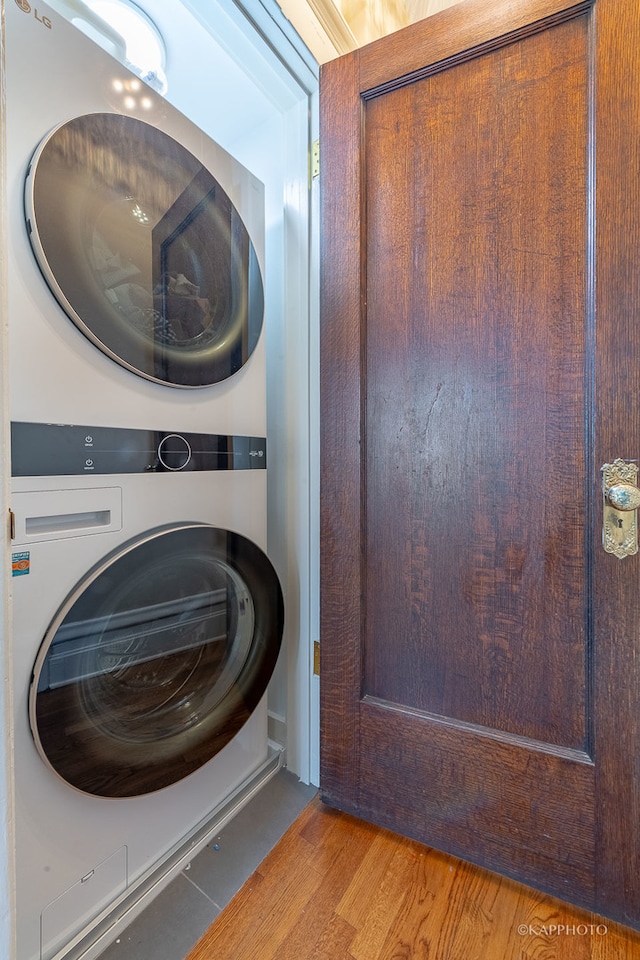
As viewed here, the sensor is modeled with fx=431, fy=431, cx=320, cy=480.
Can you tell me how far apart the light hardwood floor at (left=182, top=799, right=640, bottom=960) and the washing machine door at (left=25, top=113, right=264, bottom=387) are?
1.08 m

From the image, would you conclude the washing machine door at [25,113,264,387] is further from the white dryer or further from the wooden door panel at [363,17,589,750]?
the wooden door panel at [363,17,589,750]

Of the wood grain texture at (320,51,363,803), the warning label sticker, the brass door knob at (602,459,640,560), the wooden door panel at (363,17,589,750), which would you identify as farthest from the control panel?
the brass door knob at (602,459,640,560)

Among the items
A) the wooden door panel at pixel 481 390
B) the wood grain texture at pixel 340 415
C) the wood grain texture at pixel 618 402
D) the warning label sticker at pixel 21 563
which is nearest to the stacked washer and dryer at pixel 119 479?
the warning label sticker at pixel 21 563

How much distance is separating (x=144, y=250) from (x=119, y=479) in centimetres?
44

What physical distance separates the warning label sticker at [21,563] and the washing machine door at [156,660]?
0.09 meters

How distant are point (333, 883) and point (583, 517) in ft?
3.06

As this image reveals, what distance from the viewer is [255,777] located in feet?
3.79

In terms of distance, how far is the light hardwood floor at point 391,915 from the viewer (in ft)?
2.60

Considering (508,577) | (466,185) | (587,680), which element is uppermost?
(466,185)

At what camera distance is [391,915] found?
2.81 feet

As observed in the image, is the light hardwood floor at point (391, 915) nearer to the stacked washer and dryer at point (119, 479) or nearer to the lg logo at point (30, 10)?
the stacked washer and dryer at point (119, 479)

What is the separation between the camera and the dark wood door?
83cm

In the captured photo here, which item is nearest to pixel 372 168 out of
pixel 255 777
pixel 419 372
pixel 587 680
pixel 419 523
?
pixel 419 372

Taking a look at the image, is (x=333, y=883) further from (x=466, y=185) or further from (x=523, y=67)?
(x=523, y=67)
